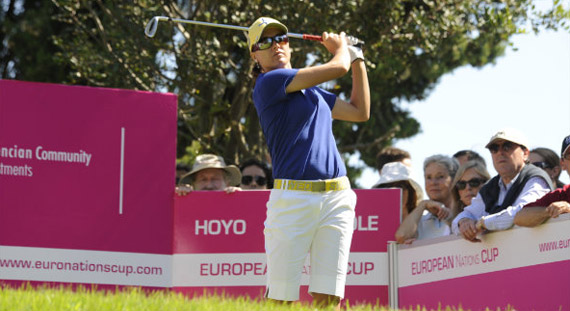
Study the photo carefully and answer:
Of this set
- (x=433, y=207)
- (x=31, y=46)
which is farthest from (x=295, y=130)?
(x=31, y=46)

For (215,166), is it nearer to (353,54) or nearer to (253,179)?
(253,179)

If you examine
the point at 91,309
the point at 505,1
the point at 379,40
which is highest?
the point at 505,1

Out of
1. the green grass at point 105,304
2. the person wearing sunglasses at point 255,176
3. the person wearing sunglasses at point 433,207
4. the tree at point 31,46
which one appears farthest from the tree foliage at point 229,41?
the green grass at point 105,304

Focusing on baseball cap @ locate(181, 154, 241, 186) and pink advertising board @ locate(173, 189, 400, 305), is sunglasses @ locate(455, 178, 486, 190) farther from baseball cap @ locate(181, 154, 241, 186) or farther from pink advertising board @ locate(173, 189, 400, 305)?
baseball cap @ locate(181, 154, 241, 186)

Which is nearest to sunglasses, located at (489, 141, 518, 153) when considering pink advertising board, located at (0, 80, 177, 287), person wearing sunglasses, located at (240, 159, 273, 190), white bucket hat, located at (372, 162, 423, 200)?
white bucket hat, located at (372, 162, 423, 200)

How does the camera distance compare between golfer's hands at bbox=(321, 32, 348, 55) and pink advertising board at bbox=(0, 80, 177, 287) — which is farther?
pink advertising board at bbox=(0, 80, 177, 287)

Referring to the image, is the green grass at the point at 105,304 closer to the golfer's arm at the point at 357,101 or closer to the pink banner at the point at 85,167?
the golfer's arm at the point at 357,101

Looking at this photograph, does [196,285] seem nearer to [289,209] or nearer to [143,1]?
[289,209]

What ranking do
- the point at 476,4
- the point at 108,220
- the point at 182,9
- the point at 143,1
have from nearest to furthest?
the point at 108,220 < the point at 143,1 < the point at 476,4 < the point at 182,9

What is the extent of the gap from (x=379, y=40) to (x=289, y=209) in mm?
8795

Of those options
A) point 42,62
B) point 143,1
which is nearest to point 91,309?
point 143,1

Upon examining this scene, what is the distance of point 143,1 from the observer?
44.2ft

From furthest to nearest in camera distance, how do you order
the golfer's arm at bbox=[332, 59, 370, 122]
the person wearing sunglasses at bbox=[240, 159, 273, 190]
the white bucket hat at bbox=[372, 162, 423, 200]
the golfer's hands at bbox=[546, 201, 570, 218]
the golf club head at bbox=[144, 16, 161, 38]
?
the person wearing sunglasses at bbox=[240, 159, 273, 190], the white bucket hat at bbox=[372, 162, 423, 200], the golf club head at bbox=[144, 16, 161, 38], the golfer's hands at bbox=[546, 201, 570, 218], the golfer's arm at bbox=[332, 59, 370, 122]

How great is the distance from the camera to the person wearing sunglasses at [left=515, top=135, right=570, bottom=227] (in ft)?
20.0
